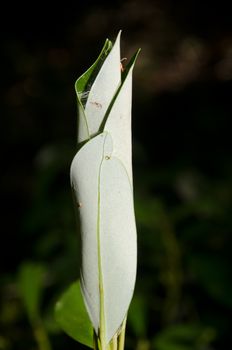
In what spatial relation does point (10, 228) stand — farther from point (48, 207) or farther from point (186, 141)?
point (48, 207)

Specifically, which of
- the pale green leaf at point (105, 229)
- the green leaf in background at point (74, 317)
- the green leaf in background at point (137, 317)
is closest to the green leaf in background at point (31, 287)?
the green leaf in background at point (137, 317)

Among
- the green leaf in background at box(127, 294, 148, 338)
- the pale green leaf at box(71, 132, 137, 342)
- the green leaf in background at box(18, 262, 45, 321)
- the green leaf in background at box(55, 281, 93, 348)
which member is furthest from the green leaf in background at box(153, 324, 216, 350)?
the pale green leaf at box(71, 132, 137, 342)

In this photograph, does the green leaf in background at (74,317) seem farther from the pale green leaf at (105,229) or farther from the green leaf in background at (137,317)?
the green leaf in background at (137,317)

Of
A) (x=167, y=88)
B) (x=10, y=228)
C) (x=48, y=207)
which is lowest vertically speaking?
(x=10, y=228)

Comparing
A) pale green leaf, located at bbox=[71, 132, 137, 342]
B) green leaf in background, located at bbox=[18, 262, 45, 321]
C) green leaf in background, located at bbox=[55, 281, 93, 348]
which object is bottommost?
green leaf in background, located at bbox=[18, 262, 45, 321]

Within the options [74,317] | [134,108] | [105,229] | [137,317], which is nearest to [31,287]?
[137,317]

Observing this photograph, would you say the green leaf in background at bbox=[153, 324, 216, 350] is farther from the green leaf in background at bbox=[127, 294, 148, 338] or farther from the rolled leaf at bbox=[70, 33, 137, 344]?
the rolled leaf at bbox=[70, 33, 137, 344]

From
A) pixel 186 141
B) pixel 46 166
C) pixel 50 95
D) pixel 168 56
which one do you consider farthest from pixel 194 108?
pixel 46 166
